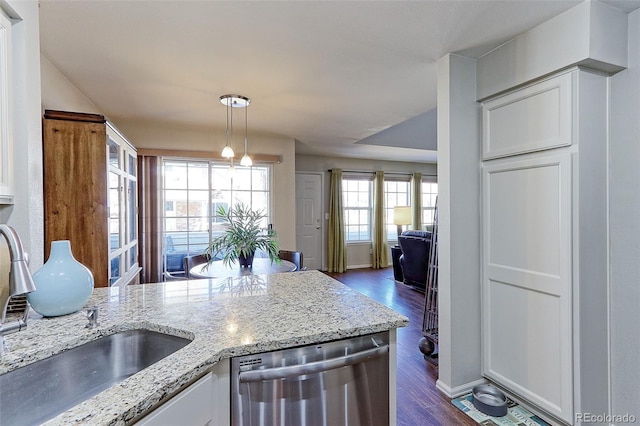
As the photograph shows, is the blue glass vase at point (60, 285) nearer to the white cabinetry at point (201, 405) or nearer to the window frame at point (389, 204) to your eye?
the white cabinetry at point (201, 405)

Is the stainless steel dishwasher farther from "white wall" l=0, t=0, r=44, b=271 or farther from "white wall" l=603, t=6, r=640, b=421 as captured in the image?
"white wall" l=603, t=6, r=640, b=421

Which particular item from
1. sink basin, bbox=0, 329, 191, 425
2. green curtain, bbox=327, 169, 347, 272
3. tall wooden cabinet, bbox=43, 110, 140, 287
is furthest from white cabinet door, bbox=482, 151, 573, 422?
green curtain, bbox=327, 169, 347, 272

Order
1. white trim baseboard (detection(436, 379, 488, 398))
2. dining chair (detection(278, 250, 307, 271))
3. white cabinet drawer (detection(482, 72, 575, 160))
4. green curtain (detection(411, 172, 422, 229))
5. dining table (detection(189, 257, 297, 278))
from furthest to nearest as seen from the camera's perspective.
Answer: green curtain (detection(411, 172, 422, 229)), dining chair (detection(278, 250, 307, 271)), dining table (detection(189, 257, 297, 278)), white trim baseboard (detection(436, 379, 488, 398)), white cabinet drawer (detection(482, 72, 575, 160))

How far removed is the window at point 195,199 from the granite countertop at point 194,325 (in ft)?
9.14

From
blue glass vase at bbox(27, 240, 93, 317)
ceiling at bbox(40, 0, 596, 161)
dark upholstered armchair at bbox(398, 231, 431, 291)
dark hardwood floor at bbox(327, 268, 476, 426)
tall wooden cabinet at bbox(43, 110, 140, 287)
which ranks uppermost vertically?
ceiling at bbox(40, 0, 596, 161)

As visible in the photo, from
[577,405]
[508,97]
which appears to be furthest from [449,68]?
[577,405]

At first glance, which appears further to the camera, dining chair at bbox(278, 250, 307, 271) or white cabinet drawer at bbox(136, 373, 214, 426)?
dining chair at bbox(278, 250, 307, 271)

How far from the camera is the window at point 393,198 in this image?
707 cm

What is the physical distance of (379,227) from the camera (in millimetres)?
6816

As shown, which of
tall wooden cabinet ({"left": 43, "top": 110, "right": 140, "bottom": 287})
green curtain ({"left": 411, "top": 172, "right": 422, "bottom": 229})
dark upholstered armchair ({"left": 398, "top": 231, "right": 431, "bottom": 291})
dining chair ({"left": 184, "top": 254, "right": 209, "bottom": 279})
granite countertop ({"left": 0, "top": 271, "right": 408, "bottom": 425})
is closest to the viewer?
granite countertop ({"left": 0, "top": 271, "right": 408, "bottom": 425})

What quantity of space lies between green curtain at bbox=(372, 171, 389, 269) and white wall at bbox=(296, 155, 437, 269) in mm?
169

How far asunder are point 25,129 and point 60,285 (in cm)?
63

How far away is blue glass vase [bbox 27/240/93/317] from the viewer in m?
1.12

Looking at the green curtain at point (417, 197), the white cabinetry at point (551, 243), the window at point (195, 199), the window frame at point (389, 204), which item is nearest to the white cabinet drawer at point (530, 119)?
the white cabinetry at point (551, 243)
